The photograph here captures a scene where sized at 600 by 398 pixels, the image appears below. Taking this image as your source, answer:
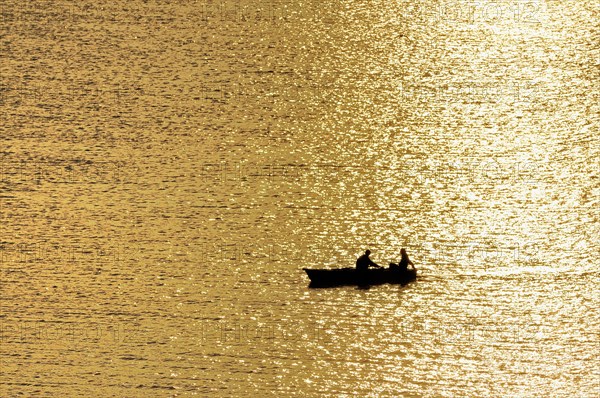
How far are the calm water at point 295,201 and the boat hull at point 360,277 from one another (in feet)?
0.99

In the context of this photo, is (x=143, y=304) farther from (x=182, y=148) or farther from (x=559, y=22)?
(x=559, y=22)

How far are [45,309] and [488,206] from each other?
16.8 meters

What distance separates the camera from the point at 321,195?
155 ft

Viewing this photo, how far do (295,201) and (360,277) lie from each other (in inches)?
322

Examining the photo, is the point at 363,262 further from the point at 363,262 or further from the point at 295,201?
the point at 295,201

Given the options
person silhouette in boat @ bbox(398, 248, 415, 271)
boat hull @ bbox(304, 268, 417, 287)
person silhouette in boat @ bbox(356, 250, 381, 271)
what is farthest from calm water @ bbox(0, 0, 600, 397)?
person silhouette in boat @ bbox(356, 250, 381, 271)

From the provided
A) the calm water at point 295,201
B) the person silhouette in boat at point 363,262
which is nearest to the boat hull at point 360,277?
the person silhouette in boat at point 363,262

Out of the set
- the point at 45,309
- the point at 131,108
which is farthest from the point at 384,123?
the point at 45,309

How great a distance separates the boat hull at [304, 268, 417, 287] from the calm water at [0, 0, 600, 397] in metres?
0.30

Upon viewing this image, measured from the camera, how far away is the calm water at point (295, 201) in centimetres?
3550

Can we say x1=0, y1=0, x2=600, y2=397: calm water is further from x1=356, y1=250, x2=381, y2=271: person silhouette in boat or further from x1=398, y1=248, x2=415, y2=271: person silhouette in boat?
x1=356, y1=250, x2=381, y2=271: person silhouette in boat

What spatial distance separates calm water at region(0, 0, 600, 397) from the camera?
35.5 metres

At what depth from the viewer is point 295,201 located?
1847 inches

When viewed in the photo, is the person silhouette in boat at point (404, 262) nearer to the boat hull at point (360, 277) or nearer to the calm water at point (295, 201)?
the boat hull at point (360, 277)
